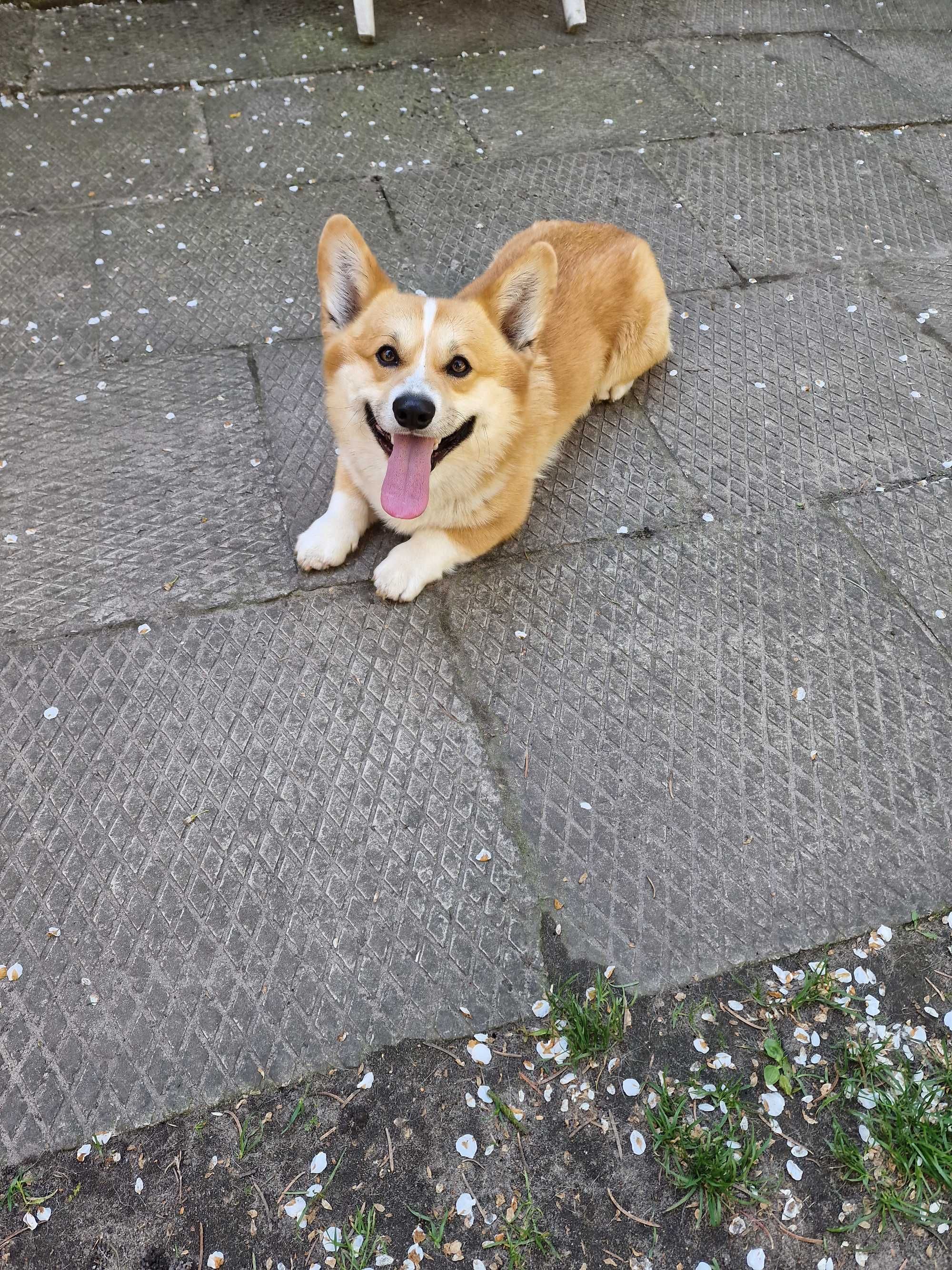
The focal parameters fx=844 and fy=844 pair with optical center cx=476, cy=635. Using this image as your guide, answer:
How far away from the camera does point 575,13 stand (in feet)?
18.2

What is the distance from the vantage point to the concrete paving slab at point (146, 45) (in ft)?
16.4

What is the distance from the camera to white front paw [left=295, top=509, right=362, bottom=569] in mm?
2619

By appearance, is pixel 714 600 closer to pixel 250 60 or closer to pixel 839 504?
pixel 839 504

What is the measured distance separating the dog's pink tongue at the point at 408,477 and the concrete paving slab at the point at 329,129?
8.92 feet

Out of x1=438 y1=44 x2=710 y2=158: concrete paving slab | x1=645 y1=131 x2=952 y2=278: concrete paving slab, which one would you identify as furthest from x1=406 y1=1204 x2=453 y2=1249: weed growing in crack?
x1=438 y1=44 x2=710 y2=158: concrete paving slab

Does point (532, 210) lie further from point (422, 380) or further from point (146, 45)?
point (146, 45)

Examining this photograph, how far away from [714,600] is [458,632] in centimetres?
83

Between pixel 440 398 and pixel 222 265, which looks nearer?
pixel 440 398

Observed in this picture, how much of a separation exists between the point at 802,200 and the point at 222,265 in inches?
118

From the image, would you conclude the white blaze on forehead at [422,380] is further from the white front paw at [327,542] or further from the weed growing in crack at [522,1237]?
the weed growing in crack at [522,1237]

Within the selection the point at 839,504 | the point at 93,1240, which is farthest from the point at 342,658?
the point at 839,504

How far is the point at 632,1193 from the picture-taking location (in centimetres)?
165

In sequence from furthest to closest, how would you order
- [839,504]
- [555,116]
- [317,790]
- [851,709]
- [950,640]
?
[555,116] → [839,504] → [950,640] → [851,709] → [317,790]

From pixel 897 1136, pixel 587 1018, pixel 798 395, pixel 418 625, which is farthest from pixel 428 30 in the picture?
pixel 897 1136
